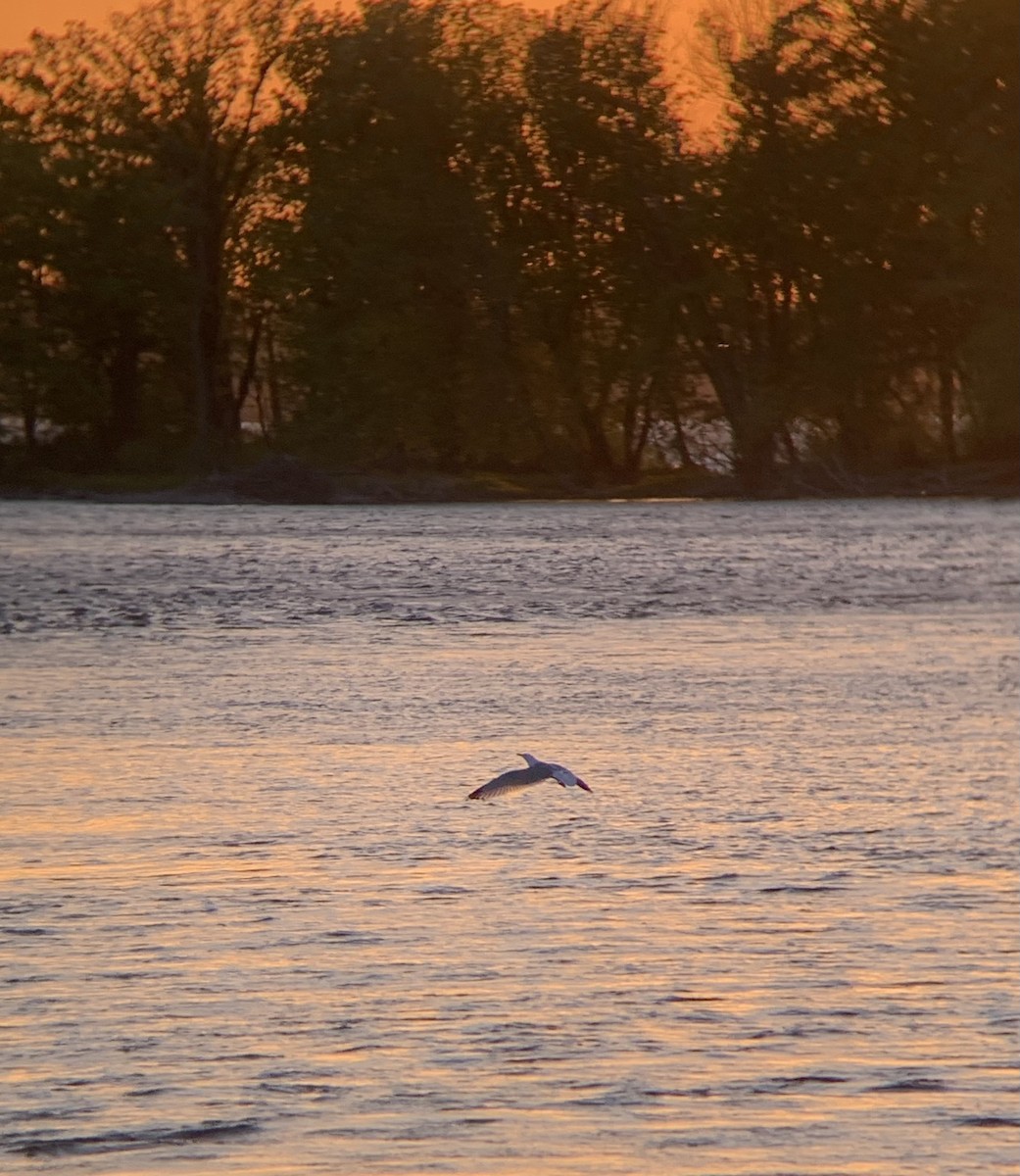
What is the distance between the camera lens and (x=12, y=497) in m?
68.0

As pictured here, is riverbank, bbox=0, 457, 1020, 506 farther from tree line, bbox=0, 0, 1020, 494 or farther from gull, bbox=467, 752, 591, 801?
gull, bbox=467, 752, 591, 801

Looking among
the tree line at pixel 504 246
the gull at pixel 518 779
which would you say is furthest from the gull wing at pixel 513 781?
the tree line at pixel 504 246

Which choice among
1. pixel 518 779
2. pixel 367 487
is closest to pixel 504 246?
pixel 367 487

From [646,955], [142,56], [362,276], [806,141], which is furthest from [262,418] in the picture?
[646,955]

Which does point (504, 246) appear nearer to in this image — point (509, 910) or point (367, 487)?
point (367, 487)

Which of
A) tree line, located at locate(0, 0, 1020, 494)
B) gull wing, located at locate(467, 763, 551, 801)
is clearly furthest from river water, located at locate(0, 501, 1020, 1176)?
tree line, located at locate(0, 0, 1020, 494)

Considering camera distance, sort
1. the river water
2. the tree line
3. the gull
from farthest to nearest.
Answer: the tree line → the gull → the river water

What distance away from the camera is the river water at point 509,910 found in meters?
7.65

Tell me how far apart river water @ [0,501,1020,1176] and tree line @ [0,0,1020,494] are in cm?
4036

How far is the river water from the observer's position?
7.65m

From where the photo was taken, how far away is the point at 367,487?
68625mm

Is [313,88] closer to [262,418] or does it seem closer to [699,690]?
[262,418]

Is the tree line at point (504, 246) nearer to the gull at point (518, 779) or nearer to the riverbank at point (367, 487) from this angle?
the riverbank at point (367, 487)

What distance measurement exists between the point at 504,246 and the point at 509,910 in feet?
193
